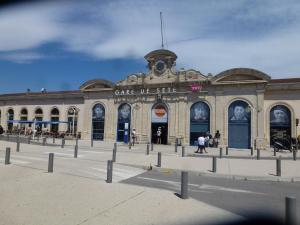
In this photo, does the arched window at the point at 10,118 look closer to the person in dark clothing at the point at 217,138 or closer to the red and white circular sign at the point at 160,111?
the red and white circular sign at the point at 160,111

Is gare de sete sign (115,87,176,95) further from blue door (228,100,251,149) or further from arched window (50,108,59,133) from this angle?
arched window (50,108,59,133)

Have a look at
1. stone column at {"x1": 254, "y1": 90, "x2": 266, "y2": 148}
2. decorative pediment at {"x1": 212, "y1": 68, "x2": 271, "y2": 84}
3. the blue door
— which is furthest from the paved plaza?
decorative pediment at {"x1": 212, "y1": 68, "x2": 271, "y2": 84}

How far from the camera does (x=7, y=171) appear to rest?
11367 millimetres

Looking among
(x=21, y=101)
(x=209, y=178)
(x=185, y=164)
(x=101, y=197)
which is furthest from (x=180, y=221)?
(x=21, y=101)

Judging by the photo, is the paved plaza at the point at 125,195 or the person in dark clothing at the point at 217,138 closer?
the paved plaza at the point at 125,195

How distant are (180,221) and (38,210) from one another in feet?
10.3

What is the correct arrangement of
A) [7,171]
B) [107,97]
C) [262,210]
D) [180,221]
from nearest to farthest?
[180,221], [262,210], [7,171], [107,97]

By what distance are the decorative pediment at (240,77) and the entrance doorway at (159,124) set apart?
639 centimetres

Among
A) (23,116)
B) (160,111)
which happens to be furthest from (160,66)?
(23,116)

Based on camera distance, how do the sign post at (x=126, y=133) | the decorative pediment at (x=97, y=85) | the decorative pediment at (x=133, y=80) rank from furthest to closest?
the decorative pediment at (x=97, y=85), the decorative pediment at (x=133, y=80), the sign post at (x=126, y=133)

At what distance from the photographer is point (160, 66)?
33.8 meters

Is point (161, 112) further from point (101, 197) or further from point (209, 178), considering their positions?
point (101, 197)

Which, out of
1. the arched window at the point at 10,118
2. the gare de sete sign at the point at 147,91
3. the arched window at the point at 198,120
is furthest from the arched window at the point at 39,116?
the arched window at the point at 198,120

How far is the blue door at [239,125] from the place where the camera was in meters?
29.2
